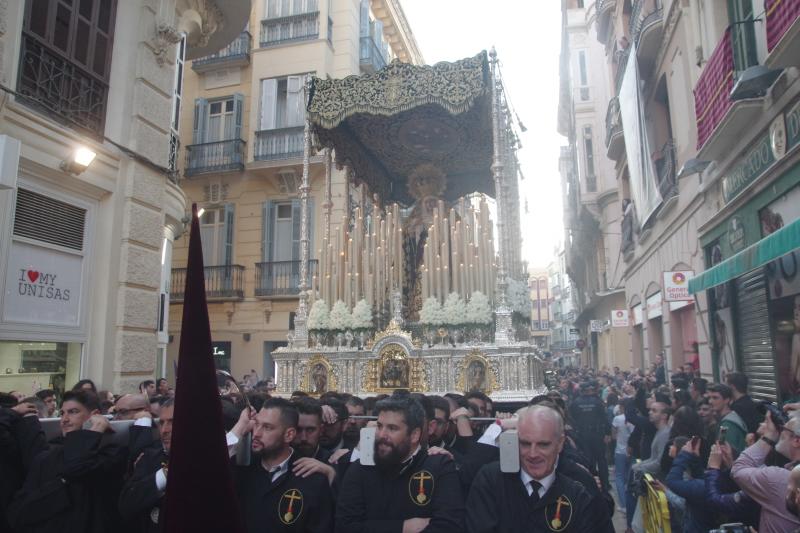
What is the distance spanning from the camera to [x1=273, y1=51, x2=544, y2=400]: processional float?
27.1ft

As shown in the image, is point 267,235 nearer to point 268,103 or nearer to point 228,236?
point 228,236

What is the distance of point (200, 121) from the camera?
1728 cm

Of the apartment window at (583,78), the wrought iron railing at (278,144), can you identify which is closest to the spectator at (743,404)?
the wrought iron railing at (278,144)

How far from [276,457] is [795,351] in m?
6.49

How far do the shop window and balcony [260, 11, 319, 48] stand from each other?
37.8ft

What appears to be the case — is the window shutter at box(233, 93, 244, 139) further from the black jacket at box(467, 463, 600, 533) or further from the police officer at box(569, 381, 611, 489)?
the black jacket at box(467, 463, 600, 533)

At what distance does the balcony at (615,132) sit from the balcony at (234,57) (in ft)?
32.7

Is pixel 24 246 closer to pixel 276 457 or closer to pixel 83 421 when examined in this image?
pixel 83 421

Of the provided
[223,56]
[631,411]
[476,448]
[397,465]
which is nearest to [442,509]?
[397,465]

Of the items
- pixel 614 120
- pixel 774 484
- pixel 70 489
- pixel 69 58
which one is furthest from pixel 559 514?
pixel 614 120

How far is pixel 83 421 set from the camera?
3455 millimetres

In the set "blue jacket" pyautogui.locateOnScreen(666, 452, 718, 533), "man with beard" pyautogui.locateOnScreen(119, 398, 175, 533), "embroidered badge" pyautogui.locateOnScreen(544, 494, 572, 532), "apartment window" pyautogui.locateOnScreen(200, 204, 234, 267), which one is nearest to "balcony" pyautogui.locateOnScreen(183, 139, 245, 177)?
"apartment window" pyautogui.locateOnScreen(200, 204, 234, 267)

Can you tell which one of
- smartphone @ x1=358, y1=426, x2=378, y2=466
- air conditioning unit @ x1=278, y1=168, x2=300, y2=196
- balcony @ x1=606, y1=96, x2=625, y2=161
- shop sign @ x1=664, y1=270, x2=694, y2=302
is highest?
balcony @ x1=606, y1=96, x2=625, y2=161

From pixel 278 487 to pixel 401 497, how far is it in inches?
24.9
